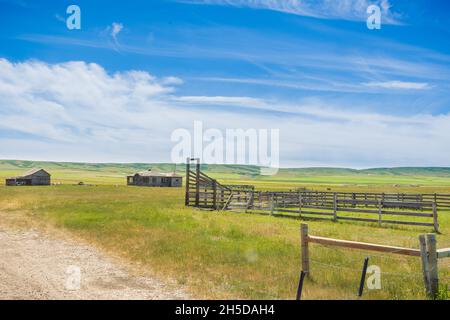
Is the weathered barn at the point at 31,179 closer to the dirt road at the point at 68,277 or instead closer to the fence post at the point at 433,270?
the dirt road at the point at 68,277

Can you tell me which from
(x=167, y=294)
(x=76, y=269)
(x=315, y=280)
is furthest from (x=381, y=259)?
(x=76, y=269)

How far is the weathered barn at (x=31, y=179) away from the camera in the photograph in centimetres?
8162

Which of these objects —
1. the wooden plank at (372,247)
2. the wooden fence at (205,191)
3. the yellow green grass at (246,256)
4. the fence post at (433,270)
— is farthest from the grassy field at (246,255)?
the wooden fence at (205,191)

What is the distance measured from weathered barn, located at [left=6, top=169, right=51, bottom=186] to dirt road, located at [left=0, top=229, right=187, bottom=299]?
76.0 meters

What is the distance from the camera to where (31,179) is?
83.4 meters

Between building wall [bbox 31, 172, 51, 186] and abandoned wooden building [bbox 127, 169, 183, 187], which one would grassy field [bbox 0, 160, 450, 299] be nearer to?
abandoned wooden building [bbox 127, 169, 183, 187]

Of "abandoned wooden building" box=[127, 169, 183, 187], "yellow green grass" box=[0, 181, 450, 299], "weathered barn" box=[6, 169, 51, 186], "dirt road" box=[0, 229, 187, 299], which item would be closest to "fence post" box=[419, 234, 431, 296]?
"yellow green grass" box=[0, 181, 450, 299]

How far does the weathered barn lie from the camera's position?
268 feet

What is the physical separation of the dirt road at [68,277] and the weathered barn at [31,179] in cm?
7600

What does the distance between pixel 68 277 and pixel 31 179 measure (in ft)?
271

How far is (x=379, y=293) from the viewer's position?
8.43 m

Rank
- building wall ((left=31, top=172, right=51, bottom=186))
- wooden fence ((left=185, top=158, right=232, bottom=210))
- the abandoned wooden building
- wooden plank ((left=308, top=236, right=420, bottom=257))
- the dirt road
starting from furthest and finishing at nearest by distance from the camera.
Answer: the abandoned wooden building → building wall ((left=31, top=172, right=51, bottom=186)) → wooden fence ((left=185, top=158, right=232, bottom=210)) → the dirt road → wooden plank ((left=308, top=236, right=420, bottom=257))

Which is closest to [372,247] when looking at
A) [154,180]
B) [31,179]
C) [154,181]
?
[154,181]

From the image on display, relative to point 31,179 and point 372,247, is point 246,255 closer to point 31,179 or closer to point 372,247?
point 372,247
